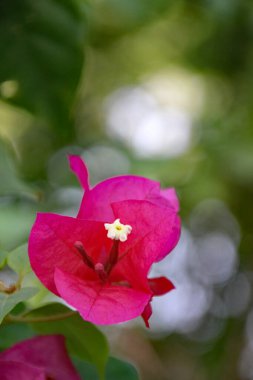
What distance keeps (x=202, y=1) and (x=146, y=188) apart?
747 mm

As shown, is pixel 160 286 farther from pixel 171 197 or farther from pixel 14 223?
pixel 14 223

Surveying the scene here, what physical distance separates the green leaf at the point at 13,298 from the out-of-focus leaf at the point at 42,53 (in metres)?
0.44

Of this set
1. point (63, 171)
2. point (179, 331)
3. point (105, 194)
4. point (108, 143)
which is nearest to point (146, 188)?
point (105, 194)

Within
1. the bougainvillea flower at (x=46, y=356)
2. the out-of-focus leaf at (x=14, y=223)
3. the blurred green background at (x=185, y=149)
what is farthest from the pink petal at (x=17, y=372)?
the blurred green background at (x=185, y=149)

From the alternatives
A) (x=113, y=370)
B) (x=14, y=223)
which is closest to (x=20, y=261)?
(x=113, y=370)

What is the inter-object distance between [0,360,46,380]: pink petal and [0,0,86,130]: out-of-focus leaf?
0.44 metres

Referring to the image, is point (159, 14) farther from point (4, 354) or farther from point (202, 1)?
point (4, 354)

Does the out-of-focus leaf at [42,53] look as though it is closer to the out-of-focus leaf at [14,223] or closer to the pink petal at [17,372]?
the out-of-focus leaf at [14,223]

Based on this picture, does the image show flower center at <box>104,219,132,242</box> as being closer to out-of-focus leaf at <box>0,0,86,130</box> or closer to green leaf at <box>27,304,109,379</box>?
green leaf at <box>27,304,109,379</box>

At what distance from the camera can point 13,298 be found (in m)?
0.56

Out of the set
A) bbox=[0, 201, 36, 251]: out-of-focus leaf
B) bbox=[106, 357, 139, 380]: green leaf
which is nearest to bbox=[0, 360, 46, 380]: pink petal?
bbox=[106, 357, 139, 380]: green leaf

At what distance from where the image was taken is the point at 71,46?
98cm

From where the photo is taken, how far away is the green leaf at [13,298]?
0.55m

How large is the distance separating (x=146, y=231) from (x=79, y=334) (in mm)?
134
